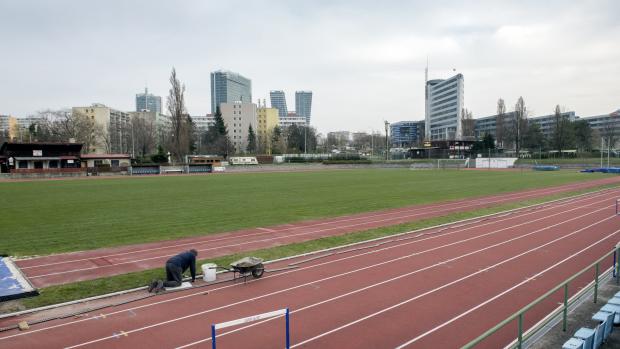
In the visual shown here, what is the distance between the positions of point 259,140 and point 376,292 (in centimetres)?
13519

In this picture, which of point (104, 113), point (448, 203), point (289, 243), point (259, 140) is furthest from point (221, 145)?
point (289, 243)

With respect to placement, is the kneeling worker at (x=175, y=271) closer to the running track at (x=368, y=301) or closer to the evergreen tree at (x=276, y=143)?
the running track at (x=368, y=301)

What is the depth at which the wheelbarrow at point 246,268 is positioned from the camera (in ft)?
41.5

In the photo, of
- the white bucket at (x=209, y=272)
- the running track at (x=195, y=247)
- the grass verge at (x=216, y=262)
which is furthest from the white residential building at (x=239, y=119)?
the white bucket at (x=209, y=272)

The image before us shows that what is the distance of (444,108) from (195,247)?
160497 mm

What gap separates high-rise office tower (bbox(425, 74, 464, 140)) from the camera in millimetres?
151175

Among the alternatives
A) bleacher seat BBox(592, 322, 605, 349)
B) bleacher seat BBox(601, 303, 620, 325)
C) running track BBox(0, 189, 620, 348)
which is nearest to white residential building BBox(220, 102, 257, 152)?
running track BBox(0, 189, 620, 348)

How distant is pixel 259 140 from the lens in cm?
14475

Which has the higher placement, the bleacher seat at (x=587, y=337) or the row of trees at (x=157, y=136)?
the row of trees at (x=157, y=136)

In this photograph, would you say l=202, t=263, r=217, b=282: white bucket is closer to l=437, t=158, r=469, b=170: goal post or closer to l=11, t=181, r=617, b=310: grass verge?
l=11, t=181, r=617, b=310: grass verge

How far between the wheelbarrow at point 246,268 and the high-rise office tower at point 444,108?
147 metres

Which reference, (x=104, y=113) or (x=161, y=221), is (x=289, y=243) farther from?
(x=104, y=113)

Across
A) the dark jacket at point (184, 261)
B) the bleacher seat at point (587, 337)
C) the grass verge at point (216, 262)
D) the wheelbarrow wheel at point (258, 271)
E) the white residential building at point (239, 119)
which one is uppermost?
the white residential building at point (239, 119)

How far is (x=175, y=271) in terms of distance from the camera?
12227 millimetres
